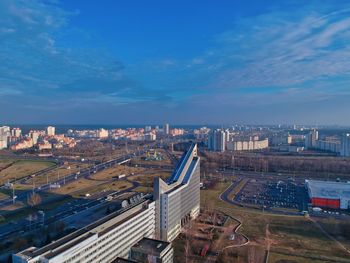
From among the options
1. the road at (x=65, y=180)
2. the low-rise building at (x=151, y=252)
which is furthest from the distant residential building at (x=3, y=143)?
the low-rise building at (x=151, y=252)

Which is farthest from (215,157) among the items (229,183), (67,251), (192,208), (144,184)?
(67,251)

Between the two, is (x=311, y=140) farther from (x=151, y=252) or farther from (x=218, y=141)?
(x=151, y=252)

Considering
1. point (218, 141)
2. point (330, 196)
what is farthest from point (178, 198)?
point (218, 141)

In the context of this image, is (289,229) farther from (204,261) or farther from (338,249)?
(204,261)

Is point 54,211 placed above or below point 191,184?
below

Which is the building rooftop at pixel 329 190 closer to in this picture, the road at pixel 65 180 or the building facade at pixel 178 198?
the building facade at pixel 178 198

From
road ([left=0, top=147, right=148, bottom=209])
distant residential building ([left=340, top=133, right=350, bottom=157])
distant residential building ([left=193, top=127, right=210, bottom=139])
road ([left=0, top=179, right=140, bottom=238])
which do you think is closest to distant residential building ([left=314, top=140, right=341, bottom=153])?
distant residential building ([left=340, top=133, right=350, bottom=157])

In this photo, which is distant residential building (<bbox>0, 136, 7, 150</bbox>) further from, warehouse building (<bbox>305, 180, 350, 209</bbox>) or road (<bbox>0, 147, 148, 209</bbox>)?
warehouse building (<bbox>305, 180, 350, 209</bbox>)
